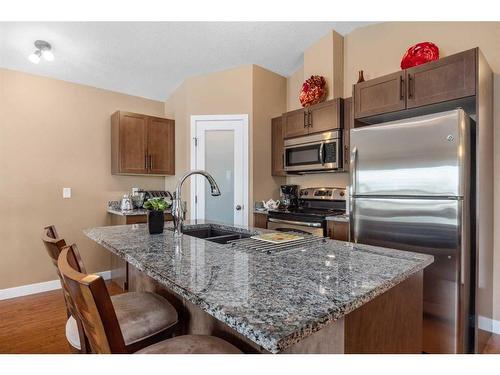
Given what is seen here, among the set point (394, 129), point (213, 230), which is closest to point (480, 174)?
point (394, 129)

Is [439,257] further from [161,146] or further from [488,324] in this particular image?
[161,146]

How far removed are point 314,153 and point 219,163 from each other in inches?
48.7

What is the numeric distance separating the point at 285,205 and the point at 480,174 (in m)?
2.06

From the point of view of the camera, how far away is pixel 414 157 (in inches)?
80.7

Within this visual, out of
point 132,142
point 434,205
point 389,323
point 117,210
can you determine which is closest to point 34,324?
point 117,210

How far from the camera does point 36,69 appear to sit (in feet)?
10.6

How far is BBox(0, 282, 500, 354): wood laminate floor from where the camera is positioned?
7.07ft

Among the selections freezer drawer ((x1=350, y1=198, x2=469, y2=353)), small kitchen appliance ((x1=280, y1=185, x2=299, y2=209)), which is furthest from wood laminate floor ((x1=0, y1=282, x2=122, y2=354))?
freezer drawer ((x1=350, y1=198, x2=469, y2=353))

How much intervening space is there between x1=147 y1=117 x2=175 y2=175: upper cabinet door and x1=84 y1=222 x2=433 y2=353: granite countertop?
248 centimetres

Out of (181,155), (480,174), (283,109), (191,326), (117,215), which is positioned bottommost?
(191,326)

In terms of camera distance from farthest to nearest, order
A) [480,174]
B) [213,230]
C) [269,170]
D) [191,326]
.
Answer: [269,170] → [213,230] → [480,174] → [191,326]

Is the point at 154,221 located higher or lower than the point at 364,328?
higher
